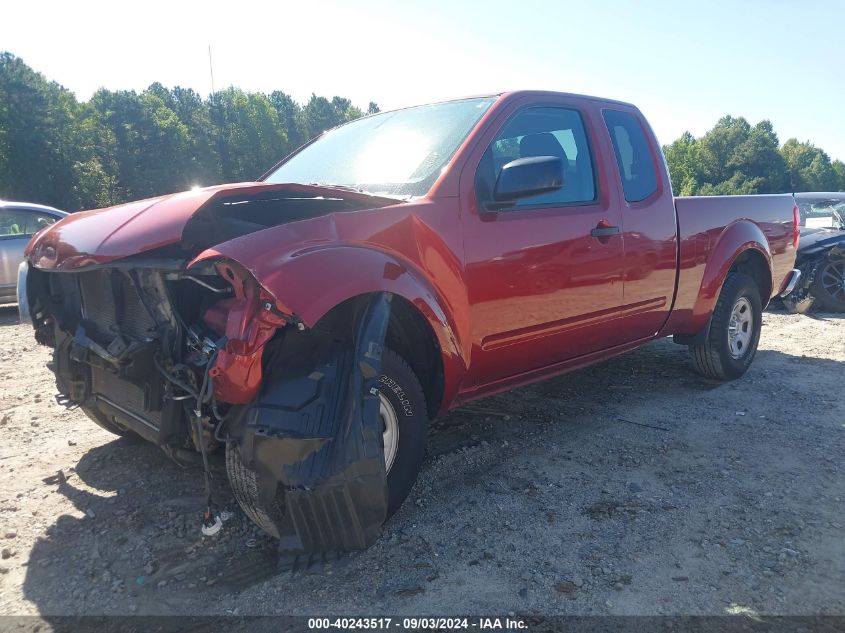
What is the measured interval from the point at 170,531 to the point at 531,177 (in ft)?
7.59

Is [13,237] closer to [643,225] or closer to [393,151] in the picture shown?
[393,151]

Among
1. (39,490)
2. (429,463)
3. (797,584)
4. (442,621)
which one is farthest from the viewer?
(429,463)

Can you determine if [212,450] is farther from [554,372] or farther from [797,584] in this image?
[797,584]

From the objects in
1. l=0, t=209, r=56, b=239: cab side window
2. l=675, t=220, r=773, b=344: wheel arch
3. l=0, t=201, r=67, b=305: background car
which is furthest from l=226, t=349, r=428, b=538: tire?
l=0, t=209, r=56, b=239: cab side window

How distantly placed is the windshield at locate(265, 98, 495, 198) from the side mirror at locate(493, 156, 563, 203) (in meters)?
0.32

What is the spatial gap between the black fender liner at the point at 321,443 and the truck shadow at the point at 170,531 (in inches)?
10.5

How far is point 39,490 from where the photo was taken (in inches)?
125

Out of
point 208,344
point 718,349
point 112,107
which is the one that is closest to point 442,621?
point 208,344

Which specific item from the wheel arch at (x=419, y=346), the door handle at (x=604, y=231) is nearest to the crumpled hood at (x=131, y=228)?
the wheel arch at (x=419, y=346)

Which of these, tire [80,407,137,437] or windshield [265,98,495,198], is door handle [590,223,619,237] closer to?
windshield [265,98,495,198]

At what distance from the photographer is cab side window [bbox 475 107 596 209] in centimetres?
322

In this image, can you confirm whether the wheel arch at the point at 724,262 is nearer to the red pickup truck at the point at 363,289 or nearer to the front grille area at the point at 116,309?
the red pickup truck at the point at 363,289

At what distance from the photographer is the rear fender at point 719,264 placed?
451 cm

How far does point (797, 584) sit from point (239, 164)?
2519 inches
